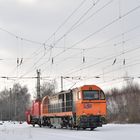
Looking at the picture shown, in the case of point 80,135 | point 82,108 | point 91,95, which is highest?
point 91,95

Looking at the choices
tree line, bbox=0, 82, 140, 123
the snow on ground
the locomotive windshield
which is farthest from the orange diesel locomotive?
tree line, bbox=0, 82, 140, 123

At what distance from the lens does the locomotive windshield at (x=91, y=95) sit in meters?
36.9

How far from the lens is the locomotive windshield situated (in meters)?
36.9

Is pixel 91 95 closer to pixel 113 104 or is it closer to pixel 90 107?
pixel 90 107

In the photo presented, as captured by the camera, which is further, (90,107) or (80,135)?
(90,107)

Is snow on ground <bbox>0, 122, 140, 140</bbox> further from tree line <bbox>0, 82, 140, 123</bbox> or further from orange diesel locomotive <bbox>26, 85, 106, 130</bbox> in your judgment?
tree line <bbox>0, 82, 140, 123</bbox>

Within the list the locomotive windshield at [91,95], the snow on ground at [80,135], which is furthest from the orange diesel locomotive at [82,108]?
the snow on ground at [80,135]

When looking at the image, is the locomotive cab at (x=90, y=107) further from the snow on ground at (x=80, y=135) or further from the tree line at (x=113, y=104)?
the tree line at (x=113, y=104)

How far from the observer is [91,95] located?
37094 millimetres

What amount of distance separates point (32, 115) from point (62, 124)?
17.9 meters

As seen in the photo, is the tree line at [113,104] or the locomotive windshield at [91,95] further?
the tree line at [113,104]

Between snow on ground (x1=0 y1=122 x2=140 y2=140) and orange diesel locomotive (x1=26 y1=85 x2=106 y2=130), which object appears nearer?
snow on ground (x1=0 y1=122 x2=140 y2=140)

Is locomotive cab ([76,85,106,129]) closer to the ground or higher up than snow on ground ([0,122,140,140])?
higher up

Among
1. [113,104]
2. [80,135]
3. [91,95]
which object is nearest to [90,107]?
[91,95]
